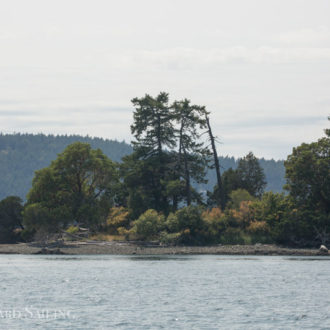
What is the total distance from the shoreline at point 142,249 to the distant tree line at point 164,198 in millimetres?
1886

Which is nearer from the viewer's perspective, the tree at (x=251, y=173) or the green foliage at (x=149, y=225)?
the green foliage at (x=149, y=225)

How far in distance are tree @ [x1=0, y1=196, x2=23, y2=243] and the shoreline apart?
29.4 feet

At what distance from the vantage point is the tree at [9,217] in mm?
90188

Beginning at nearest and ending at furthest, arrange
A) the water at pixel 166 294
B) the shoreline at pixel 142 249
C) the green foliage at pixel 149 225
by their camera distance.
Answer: the water at pixel 166 294 < the shoreline at pixel 142 249 < the green foliage at pixel 149 225

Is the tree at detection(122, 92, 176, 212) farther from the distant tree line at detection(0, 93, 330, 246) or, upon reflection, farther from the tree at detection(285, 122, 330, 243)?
the tree at detection(285, 122, 330, 243)

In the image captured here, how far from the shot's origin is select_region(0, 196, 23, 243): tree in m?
90.2

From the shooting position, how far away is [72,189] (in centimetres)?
8619

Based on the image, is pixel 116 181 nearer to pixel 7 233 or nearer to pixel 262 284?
pixel 7 233

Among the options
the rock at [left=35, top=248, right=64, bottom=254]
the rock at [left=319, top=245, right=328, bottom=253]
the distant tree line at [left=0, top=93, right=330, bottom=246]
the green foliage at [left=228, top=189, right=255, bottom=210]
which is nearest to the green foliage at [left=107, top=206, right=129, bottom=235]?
the distant tree line at [left=0, top=93, right=330, bottom=246]

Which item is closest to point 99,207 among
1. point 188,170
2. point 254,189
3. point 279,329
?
point 188,170

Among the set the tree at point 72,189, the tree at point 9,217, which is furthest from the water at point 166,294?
the tree at point 9,217

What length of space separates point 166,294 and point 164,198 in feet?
166

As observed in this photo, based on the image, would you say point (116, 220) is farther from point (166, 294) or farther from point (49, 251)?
point (166, 294)

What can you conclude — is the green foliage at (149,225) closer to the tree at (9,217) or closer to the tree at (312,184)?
the tree at (312,184)
